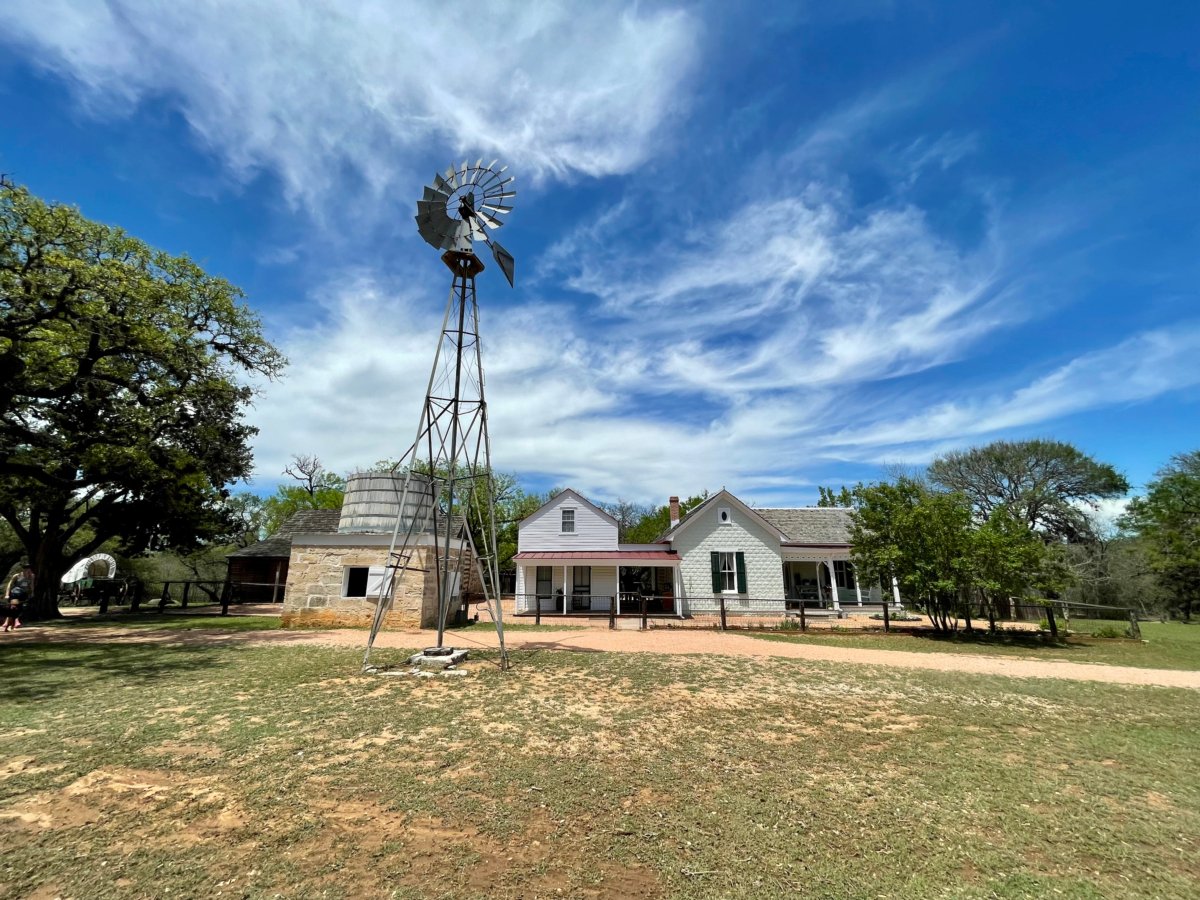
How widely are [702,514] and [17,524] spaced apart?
26463 mm

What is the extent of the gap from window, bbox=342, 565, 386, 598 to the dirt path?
143cm

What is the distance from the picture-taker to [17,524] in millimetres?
18344

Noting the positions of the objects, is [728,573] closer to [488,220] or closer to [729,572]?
[729,572]

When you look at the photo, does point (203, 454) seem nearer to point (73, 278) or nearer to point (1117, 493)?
point (73, 278)

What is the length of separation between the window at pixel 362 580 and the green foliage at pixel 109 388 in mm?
7685

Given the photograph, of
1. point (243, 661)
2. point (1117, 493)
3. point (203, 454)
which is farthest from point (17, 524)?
point (1117, 493)

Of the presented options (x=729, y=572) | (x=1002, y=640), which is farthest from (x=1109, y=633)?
(x=729, y=572)

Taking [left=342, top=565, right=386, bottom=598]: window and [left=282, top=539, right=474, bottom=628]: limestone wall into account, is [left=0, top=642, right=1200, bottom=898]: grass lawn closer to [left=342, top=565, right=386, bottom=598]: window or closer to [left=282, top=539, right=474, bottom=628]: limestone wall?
[left=282, top=539, right=474, bottom=628]: limestone wall

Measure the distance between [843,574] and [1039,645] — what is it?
1005 centimetres

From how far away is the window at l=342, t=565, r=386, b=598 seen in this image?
16.6 metres

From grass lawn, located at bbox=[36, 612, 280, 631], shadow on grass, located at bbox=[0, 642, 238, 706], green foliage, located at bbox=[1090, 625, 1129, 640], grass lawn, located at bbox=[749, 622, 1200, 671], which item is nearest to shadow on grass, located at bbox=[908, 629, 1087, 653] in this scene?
grass lawn, located at bbox=[749, 622, 1200, 671]

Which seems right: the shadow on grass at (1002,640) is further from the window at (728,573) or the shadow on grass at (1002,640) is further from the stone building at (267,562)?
the stone building at (267,562)

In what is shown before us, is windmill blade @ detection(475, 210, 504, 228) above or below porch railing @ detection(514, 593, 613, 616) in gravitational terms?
above

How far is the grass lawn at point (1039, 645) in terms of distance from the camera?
1417cm
